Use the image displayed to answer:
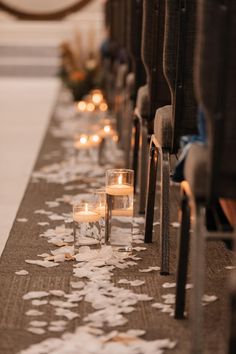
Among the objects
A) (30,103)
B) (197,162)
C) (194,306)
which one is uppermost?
(197,162)

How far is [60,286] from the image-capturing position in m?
2.74

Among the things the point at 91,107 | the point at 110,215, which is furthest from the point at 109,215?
the point at 91,107

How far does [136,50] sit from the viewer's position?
393 centimetres

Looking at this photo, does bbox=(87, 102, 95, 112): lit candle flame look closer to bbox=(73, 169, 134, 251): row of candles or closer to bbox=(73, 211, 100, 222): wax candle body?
bbox=(73, 169, 134, 251): row of candles

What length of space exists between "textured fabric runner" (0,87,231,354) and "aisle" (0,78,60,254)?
0.37 feet

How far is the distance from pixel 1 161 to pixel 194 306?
3197 mm

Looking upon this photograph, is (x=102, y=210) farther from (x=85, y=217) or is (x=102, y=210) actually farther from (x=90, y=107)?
(x=90, y=107)

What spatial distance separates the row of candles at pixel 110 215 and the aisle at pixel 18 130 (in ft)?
1.17

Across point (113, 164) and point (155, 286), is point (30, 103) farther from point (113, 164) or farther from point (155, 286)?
point (155, 286)

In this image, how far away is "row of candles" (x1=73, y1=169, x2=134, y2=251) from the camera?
120 inches

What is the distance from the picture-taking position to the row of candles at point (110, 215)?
3.04 m

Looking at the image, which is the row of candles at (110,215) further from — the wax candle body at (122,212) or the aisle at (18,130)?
the aisle at (18,130)

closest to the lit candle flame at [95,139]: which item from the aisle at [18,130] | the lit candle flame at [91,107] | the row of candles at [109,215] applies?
the aisle at [18,130]

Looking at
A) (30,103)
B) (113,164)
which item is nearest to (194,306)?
(113,164)
